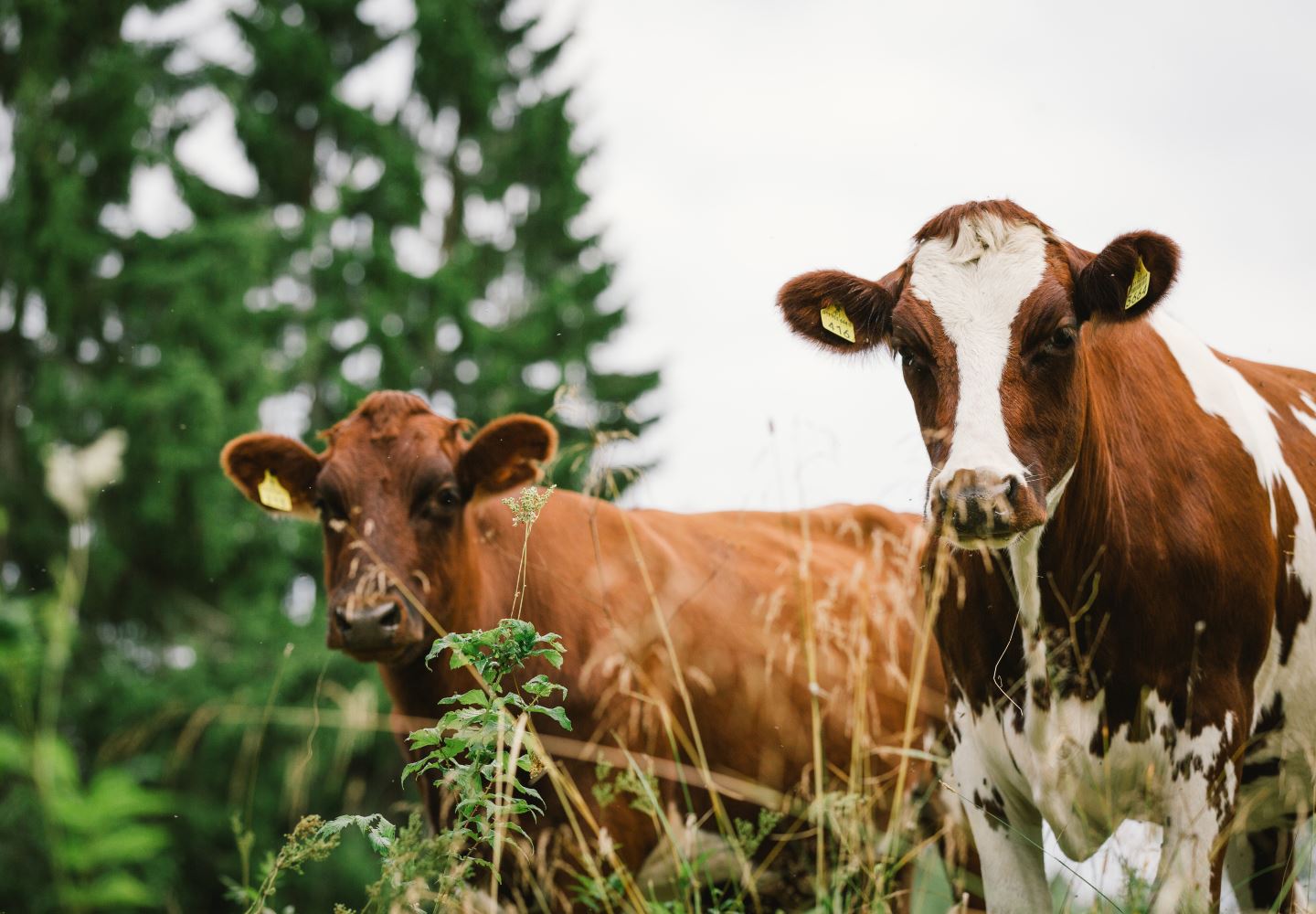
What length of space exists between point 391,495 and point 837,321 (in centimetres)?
187

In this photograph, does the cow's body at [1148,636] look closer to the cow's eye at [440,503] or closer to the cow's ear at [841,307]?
the cow's ear at [841,307]

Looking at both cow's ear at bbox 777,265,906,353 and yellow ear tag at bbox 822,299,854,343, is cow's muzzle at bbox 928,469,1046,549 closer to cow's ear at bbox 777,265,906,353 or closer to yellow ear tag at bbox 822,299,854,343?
cow's ear at bbox 777,265,906,353

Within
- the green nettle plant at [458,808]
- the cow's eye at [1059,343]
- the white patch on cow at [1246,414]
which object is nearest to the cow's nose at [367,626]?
the green nettle plant at [458,808]

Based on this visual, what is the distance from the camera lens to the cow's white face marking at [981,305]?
2994 mm

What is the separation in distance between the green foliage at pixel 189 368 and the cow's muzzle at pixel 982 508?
9959mm

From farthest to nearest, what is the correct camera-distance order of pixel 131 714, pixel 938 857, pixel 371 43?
pixel 371 43 < pixel 131 714 < pixel 938 857

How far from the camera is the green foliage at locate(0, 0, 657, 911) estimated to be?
13.9 m

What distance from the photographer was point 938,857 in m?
4.77

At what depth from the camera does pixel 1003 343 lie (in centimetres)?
320

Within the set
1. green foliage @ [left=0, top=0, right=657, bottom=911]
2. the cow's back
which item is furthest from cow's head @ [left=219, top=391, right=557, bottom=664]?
green foliage @ [left=0, top=0, right=657, bottom=911]

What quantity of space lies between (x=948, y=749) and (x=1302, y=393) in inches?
70.4

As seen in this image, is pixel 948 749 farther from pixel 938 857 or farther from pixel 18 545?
pixel 18 545

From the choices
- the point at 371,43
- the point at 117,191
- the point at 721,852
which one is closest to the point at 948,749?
the point at 721,852

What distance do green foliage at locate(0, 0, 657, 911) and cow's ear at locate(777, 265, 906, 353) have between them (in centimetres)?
896
